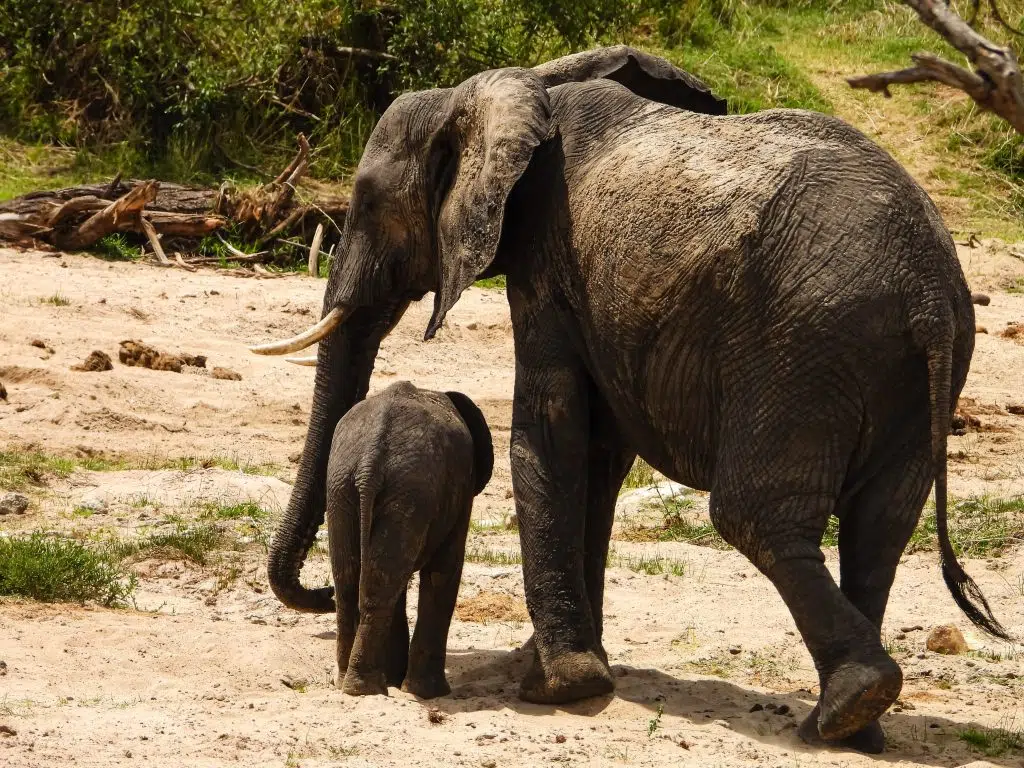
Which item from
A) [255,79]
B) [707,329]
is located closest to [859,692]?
[707,329]

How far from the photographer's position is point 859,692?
508 centimetres

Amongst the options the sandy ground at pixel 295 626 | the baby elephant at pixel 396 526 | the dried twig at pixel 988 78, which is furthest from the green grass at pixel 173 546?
the dried twig at pixel 988 78

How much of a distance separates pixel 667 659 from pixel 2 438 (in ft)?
14.7

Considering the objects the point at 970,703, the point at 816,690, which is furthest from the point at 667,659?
the point at 970,703

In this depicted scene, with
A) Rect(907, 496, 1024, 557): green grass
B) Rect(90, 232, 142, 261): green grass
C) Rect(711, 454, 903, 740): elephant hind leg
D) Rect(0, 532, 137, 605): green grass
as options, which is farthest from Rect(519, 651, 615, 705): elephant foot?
Rect(90, 232, 142, 261): green grass

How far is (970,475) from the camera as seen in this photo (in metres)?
9.59

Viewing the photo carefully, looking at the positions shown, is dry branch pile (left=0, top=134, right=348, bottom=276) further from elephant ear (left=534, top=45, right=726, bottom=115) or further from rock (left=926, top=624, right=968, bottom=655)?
rock (left=926, top=624, right=968, bottom=655)

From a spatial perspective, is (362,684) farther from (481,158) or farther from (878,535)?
(481,158)

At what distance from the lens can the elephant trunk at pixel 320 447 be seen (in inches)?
258

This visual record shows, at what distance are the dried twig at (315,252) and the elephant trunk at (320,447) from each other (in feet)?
19.4

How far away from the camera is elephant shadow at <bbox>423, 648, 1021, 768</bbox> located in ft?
17.9

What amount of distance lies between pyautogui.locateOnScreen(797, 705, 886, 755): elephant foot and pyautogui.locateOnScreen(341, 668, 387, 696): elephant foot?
146 centimetres

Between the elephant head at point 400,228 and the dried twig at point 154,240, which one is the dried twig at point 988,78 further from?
the dried twig at point 154,240

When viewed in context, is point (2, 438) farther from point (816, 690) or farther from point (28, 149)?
point (28, 149)
